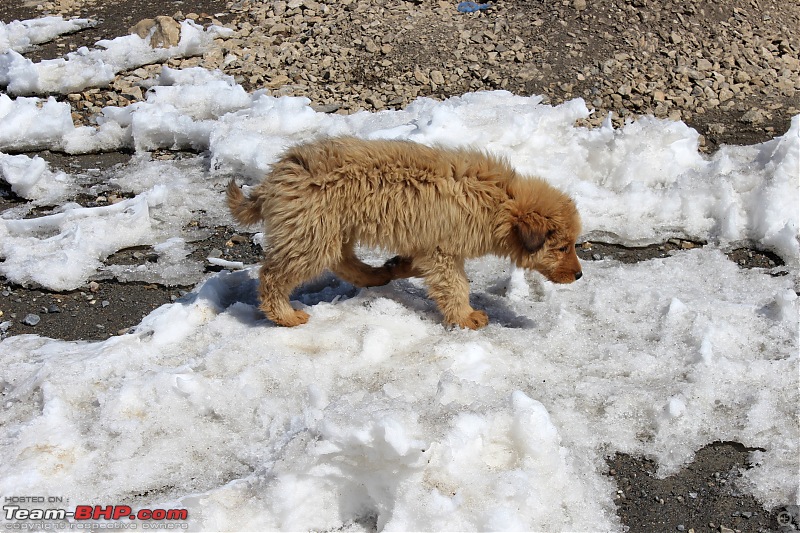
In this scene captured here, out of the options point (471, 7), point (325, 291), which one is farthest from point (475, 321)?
point (471, 7)

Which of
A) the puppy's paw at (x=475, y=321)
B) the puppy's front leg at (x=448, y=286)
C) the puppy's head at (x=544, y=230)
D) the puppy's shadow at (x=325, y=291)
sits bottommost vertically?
the puppy's shadow at (x=325, y=291)

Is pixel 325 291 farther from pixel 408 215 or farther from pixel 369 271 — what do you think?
pixel 408 215

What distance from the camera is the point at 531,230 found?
5.46m

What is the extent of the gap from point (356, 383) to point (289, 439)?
81cm

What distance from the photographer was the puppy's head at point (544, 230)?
551cm

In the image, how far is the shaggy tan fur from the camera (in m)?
5.28

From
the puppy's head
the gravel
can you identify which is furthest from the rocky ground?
the puppy's head

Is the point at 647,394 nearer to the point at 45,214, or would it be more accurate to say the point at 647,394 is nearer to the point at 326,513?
the point at 326,513

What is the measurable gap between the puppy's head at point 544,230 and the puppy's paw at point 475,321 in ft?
1.63

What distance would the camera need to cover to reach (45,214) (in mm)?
7574

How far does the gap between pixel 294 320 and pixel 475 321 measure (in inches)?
54.8

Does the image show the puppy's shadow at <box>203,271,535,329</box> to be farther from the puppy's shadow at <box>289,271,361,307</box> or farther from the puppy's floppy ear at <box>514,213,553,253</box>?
the puppy's floppy ear at <box>514,213,553,253</box>

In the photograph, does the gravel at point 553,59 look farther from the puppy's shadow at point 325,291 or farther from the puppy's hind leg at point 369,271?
the puppy's hind leg at point 369,271

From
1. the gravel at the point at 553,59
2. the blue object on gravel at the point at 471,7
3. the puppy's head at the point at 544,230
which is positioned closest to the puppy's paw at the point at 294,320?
the puppy's head at the point at 544,230
